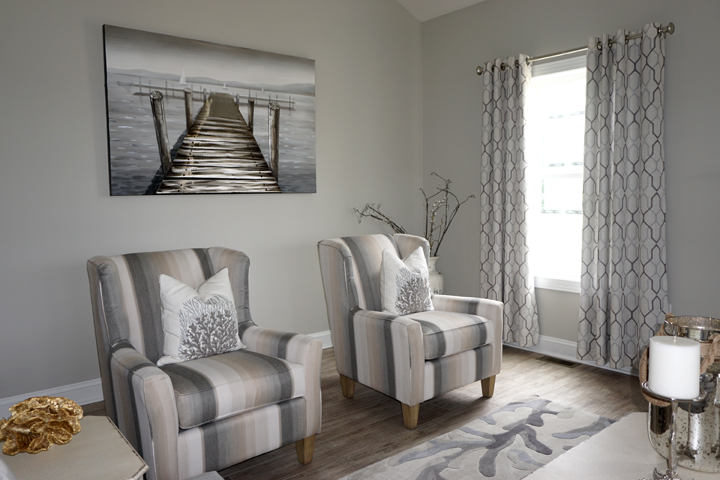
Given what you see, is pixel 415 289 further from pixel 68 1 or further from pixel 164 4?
pixel 68 1

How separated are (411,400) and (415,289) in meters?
0.70

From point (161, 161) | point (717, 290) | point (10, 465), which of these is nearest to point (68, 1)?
point (161, 161)

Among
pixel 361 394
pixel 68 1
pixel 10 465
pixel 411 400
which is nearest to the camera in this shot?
pixel 10 465

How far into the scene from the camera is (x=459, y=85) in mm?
4504

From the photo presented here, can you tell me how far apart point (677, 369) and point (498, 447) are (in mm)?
1615

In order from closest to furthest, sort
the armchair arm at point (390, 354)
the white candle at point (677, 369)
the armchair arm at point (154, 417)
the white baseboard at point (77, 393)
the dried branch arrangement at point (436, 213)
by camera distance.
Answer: the white candle at point (677, 369), the armchair arm at point (154, 417), the armchair arm at point (390, 354), the white baseboard at point (77, 393), the dried branch arrangement at point (436, 213)

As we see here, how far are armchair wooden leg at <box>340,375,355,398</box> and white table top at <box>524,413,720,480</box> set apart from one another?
5.55ft

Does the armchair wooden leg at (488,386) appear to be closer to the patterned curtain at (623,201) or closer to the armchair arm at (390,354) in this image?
the armchair arm at (390,354)

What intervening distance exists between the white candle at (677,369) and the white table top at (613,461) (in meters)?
0.49

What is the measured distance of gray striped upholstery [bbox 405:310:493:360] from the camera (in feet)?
9.14

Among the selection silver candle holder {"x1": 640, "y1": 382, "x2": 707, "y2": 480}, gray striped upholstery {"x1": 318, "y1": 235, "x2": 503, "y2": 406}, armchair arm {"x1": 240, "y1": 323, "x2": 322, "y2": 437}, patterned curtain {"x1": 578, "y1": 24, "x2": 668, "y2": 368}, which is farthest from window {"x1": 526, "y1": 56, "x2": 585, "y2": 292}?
silver candle holder {"x1": 640, "y1": 382, "x2": 707, "y2": 480}

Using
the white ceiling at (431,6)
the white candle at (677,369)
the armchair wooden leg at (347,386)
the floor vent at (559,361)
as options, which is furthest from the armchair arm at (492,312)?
the white ceiling at (431,6)

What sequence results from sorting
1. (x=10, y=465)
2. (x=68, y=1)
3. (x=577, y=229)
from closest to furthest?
(x=10, y=465) < (x=68, y=1) < (x=577, y=229)

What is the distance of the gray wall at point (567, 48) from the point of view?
315 centimetres
